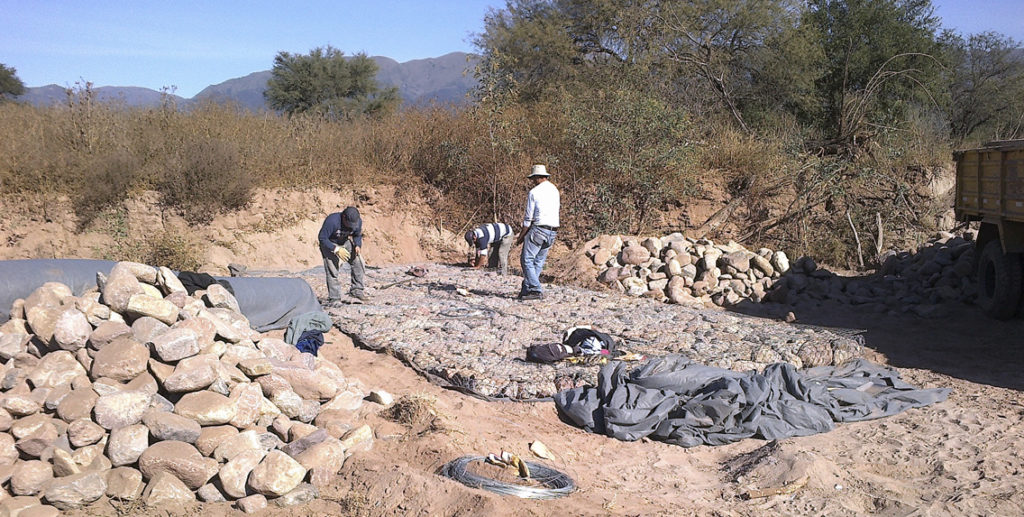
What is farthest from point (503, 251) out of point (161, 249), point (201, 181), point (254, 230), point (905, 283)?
point (905, 283)

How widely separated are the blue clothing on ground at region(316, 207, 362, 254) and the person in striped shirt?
2.82 m

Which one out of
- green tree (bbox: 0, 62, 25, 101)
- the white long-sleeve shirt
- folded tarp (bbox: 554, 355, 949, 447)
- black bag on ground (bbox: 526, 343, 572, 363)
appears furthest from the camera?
green tree (bbox: 0, 62, 25, 101)

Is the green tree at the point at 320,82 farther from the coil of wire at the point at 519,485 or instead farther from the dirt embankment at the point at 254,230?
the coil of wire at the point at 519,485

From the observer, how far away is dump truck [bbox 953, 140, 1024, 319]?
8.39 m

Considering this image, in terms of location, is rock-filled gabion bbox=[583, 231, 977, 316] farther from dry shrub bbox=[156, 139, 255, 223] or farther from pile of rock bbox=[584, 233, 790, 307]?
dry shrub bbox=[156, 139, 255, 223]

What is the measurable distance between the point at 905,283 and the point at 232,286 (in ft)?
30.0

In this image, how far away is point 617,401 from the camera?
562cm

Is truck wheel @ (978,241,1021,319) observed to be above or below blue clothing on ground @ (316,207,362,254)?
below

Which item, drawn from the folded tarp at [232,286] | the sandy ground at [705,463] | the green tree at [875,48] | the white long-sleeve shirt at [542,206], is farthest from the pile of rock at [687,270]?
the green tree at [875,48]

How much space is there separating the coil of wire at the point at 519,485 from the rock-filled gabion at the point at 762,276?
20.2 ft

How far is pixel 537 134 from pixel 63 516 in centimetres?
1185

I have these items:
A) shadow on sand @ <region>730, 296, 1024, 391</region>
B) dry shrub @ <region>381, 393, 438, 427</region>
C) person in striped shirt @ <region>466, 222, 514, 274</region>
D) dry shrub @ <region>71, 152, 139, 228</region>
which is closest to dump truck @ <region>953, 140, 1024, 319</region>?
shadow on sand @ <region>730, 296, 1024, 391</region>

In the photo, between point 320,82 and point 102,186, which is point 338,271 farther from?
point 320,82

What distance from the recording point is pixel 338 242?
28.3 ft
